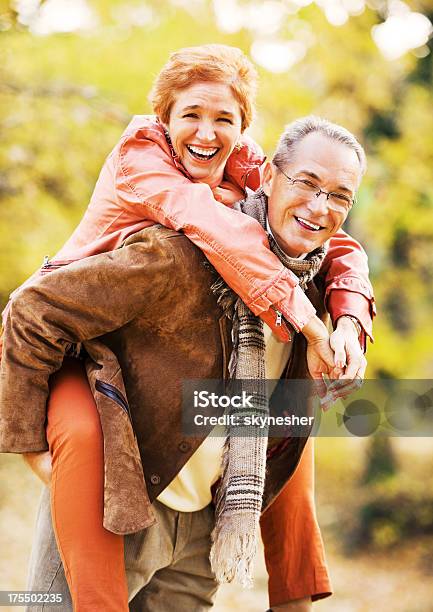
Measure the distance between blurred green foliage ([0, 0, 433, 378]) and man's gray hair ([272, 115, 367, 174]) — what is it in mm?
2951

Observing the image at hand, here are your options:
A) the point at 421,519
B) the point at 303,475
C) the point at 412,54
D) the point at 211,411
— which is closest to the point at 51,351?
the point at 211,411

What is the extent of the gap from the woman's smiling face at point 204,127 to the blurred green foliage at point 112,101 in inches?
112

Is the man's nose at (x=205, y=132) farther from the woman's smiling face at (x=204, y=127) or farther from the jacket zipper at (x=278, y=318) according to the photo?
the jacket zipper at (x=278, y=318)

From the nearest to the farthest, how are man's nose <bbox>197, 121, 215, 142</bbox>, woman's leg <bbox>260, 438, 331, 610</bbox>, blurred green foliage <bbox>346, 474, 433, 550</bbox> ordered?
1. man's nose <bbox>197, 121, 215, 142</bbox>
2. woman's leg <bbox>260, 438, 331, 610</bbox>
3. blurred green foliage <bbox>346, 474, 433, 550</bbox>

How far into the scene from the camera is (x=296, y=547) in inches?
92.4

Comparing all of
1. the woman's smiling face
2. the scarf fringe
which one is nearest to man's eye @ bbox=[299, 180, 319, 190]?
A: the woman's smiling face

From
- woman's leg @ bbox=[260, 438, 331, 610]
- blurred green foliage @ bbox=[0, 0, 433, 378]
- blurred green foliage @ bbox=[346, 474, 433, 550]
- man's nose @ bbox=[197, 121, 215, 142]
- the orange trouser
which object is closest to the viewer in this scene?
the orange trouser

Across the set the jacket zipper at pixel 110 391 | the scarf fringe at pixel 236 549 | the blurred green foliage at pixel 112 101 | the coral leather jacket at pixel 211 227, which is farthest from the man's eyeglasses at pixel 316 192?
the blurred green foliage at pixel 112 101

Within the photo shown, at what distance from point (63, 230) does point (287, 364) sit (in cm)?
338

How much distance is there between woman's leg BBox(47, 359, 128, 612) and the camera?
1880 millimetres

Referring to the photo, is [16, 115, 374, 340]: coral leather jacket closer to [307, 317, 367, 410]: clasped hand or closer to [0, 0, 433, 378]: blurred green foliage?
[307, 317, 367, 410]: clasped hand

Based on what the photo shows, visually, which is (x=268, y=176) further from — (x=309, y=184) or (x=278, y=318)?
Answer: (x=278, y=318)

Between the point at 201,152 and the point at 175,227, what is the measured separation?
0.93ft

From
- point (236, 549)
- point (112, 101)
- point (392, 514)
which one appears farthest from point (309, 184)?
point (392, 514)
